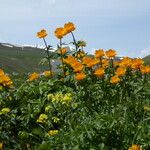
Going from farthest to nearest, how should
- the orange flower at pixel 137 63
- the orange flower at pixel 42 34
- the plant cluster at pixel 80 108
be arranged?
the orange flower at pixel 42 34 → the orange flower at pixel 137 63 → the plant cluster at pixel 80 108

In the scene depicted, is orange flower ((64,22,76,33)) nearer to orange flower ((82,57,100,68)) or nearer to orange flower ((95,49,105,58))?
orange flower ((95,49,105,58))

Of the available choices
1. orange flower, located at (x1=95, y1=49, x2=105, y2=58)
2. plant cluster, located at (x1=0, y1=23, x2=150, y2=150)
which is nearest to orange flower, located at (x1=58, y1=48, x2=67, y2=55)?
plant cluster, located at (x1=0, y1=23, x2=150, y2=150)

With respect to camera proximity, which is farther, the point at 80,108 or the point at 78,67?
the point at 78,67

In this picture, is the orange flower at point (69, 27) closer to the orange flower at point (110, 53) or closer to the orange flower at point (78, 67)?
the orange flower at point (110, 53)

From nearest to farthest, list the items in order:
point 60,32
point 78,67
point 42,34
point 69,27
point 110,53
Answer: point 78,67 → point 110,53 → point 69,27 → point 60,32 → point 42,34

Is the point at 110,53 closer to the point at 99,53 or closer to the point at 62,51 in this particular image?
the point at 99,53

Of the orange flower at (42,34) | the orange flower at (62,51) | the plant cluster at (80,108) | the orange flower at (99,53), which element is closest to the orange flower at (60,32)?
the plant cluster at (80,108)

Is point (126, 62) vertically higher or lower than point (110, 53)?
lower

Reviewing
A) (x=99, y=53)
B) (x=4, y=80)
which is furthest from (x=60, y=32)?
(x=4, y=80)

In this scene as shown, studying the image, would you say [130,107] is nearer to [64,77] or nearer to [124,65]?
[124,65]

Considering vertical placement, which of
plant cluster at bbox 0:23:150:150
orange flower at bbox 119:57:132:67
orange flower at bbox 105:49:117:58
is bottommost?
plant cluster at bbox 0:23:150:150

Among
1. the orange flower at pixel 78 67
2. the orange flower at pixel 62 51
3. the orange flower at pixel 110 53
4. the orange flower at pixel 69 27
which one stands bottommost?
the orange flower at pixel 78 67

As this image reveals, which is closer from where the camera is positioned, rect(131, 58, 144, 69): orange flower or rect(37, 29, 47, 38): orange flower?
rect(131, 58, 144, 69): orange flower

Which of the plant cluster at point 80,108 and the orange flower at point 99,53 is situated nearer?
the plant cluster at point 80,108
